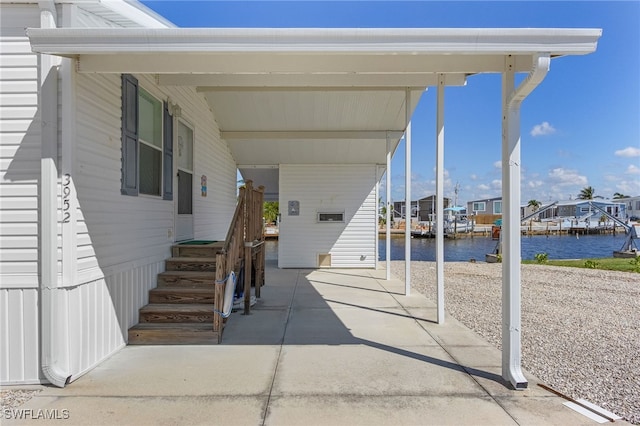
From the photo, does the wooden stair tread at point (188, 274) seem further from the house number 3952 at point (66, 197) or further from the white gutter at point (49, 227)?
the house number 3952 at point (66, 197)

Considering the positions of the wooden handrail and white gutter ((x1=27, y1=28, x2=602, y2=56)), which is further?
the wooden handrail

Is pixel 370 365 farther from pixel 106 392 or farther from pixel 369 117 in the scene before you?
pixel 369 117

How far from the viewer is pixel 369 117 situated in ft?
23.3

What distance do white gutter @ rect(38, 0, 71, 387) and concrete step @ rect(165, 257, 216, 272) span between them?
6.03 feet

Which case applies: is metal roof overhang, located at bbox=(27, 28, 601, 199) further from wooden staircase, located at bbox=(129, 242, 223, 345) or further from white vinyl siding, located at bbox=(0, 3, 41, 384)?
wooden staircase, located at bbox=(129, 242, 223, 345)

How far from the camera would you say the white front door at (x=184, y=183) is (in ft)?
17.8

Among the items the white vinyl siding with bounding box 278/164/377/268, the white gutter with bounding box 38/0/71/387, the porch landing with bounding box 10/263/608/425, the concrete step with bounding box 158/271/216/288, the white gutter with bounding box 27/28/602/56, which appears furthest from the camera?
the white vinyl siding with bounding box 278/164/377/268

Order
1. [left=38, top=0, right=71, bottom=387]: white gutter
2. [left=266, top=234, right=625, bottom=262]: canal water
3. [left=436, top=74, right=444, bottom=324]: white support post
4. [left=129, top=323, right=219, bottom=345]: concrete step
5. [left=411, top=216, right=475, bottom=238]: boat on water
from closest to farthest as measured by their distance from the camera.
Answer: [left=38, top=0, right=71, bottom=387]: white gutter
[left=129, top=323, right=219, bottom=345]: concrete step
[left=436, top=74, right=444, bottom=324]: white support post
[left=266, top=234, right=625, bottom=262]: canal water
[left=411, top=216, right=475, bottom=238]: boat on water

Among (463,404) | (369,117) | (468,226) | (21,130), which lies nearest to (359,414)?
(463,404)

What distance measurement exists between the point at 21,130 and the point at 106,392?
2.27m

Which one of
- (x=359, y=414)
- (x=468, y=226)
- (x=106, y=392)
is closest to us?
(x=359, y=414)

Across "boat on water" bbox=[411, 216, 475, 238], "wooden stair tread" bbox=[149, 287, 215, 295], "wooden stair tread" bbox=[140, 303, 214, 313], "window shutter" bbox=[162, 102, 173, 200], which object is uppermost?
"window shutter" bbox=[162, 102, 173, 200]

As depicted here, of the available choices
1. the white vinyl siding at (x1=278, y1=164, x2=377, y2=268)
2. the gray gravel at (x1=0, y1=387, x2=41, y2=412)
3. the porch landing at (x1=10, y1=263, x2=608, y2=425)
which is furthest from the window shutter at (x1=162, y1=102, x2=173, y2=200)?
the white vinyl siding at (x1=278, y1=164, x2=377, y2=268)

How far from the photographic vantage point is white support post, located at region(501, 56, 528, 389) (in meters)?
3.07
